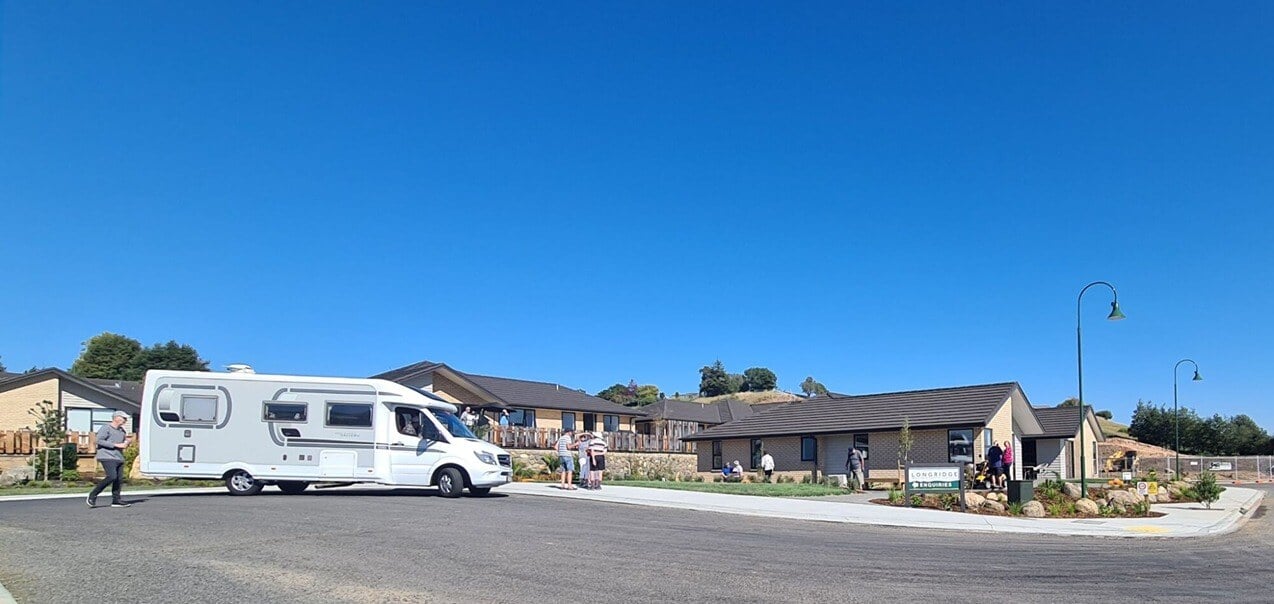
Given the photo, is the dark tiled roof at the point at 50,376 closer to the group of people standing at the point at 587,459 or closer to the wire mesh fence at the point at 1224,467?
the group of people standing at the point at 587,459

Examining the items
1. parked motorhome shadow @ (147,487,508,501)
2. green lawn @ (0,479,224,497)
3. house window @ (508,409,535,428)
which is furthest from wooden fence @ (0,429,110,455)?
house window @ (508,409,535,428)

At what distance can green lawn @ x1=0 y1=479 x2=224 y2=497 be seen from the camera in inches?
933

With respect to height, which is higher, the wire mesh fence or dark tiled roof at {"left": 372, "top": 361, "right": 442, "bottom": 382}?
dark tiled roof at {"left": 372, "top": 361, "right": 442, "bottom": 382}

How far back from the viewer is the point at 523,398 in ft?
153

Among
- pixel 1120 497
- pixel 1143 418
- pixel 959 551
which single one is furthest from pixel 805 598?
pixel 1143 418

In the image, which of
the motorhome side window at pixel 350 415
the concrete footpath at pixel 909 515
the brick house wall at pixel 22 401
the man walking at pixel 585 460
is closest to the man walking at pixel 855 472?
the concrete footpath at pixel 909 515

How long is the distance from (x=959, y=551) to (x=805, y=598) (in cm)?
528

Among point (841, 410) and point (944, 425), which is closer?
point (944, 425)

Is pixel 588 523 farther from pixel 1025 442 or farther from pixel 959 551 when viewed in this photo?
pixel 1025 442

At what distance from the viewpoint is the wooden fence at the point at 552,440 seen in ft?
129

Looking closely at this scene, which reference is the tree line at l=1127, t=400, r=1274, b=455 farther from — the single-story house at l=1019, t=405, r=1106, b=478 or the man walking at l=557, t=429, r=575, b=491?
the man walking at l=557, t=429, r=575, b=491

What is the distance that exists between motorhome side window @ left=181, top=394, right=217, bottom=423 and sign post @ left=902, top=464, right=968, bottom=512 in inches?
586

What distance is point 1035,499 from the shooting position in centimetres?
2092

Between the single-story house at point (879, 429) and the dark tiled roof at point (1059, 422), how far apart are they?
2461 millimetres
